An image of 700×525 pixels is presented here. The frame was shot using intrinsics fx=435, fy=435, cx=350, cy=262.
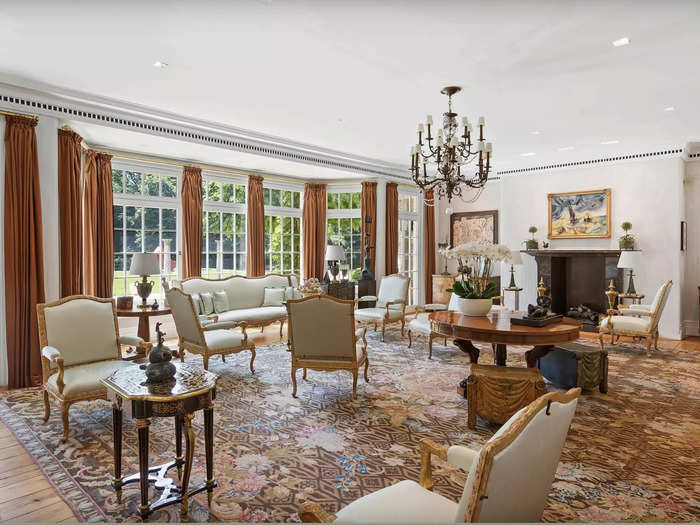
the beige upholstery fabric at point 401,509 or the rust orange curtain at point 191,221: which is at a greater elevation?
the rust orange curtain at point 191,221

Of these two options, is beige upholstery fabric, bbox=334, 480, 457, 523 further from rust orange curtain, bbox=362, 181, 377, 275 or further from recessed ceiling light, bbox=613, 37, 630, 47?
rust orange curtain, bbox=362, 181, 377, 275

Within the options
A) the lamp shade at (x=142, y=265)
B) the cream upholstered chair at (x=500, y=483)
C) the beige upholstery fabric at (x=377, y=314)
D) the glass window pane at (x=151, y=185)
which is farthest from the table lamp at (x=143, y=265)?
the cream upholstered chair at (x=500, y=483)

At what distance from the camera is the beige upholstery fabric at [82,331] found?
3723 millimetres

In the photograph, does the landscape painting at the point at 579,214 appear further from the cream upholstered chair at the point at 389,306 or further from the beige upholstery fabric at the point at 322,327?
the beige upholstery fabric at the point at 322,327

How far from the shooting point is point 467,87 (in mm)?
4617

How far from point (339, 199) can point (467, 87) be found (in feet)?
16.3

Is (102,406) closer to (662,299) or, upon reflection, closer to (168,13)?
(168,13)

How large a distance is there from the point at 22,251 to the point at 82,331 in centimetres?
151

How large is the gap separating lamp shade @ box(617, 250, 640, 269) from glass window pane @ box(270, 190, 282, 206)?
6288mm

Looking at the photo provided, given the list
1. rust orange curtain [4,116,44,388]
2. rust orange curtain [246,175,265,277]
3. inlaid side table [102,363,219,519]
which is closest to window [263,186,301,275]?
rust orange curtain [246,175,265,277]

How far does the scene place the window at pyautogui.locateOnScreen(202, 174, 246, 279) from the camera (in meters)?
7.85

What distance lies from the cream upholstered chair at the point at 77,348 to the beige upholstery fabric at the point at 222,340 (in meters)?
0.80

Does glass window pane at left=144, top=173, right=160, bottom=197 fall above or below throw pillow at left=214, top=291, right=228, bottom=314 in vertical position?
above

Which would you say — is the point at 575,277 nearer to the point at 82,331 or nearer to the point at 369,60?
the point at 369,60
